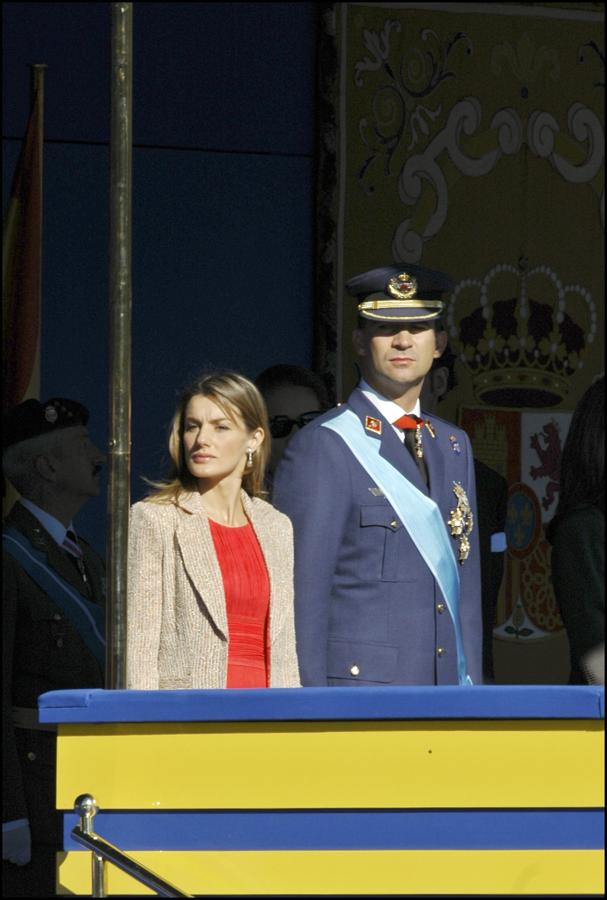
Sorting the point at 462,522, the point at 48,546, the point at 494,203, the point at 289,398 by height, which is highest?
the point at 494,203

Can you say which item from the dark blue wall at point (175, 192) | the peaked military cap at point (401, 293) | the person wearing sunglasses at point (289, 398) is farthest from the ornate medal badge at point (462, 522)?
the dark blue wall at point (175, 192)

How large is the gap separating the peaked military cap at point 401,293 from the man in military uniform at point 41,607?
3.66ft

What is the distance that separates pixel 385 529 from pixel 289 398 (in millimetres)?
1335

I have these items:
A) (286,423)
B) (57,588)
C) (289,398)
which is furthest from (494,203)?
(57,588)

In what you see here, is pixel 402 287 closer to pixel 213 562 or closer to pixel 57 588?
pixel 213 562

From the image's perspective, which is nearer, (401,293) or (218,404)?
(218,404)

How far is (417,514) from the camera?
15.3 ft

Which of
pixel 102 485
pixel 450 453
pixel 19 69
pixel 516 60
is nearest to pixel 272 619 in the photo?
pixel 450 453

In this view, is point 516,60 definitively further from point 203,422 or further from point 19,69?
point 203,422

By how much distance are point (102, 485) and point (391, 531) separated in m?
2.19

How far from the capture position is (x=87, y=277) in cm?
659

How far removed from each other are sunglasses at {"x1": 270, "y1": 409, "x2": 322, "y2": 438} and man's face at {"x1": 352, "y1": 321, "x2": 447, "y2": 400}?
1003 mm

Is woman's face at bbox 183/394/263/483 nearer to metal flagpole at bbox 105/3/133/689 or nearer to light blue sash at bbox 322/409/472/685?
light blue sash at bbox 322/409/472/685

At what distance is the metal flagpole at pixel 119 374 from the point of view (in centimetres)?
391
